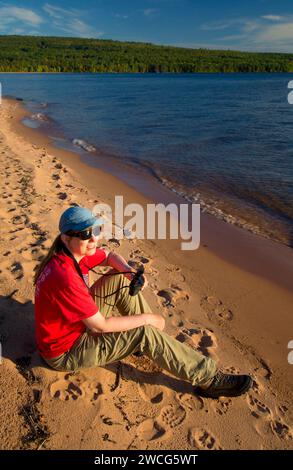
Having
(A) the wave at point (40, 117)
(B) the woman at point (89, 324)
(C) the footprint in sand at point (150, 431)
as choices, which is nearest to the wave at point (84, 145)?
(A) the wave at point (40, 117)

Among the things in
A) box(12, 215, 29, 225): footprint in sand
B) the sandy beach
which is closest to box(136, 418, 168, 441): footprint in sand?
the sandy beach

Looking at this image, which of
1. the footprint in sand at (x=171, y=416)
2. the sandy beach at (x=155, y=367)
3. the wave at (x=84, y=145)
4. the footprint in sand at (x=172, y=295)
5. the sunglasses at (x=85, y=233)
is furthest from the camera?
the wave at (x=84, y=145)

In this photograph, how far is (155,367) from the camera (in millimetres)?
3490

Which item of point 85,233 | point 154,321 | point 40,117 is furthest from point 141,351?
point 40,117

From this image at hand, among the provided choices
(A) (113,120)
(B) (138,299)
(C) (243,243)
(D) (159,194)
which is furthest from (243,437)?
(A) (113,120)

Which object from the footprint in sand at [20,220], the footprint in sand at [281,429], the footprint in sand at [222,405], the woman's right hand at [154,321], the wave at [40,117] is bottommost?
the footprint in sand at [281,429]

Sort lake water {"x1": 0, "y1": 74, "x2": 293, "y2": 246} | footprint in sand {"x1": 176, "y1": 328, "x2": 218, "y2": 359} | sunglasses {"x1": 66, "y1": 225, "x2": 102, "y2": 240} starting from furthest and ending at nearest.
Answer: lake water {"x1": 0, "y1": 74, "x2": 293, "y2": 246} < footprint in sand {"x1": 176, "y1": 328, "x2": 218, "y2": 359} < sunglasses {"x1": 66, "y1": 225, "x2": 102, "y2": 240}

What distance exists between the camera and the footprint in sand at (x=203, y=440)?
2842 millimetres

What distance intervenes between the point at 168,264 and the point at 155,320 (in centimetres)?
244

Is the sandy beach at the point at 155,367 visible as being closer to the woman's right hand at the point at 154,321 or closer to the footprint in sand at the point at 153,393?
the footprint in sand at the point at 153,393

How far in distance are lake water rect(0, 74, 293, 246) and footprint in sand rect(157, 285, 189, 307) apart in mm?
2626

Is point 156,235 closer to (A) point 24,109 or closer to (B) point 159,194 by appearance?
(B) point 159,194

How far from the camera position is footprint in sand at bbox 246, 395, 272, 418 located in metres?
3.17

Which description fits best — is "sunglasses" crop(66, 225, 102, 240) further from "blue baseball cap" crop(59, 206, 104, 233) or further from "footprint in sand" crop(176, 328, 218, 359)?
"footprint in sand" crop(176, 328, 218, 359)
